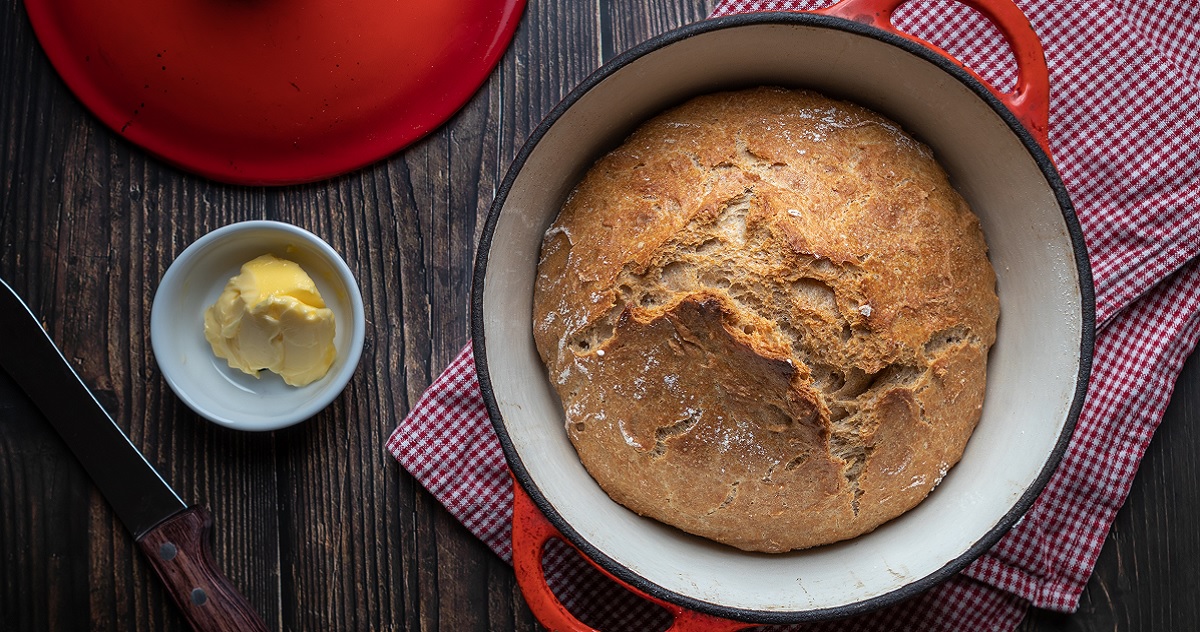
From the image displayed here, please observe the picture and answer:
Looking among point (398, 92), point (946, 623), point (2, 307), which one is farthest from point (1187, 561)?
point (2, 307)

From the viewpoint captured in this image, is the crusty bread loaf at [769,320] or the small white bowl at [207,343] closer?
the crusty bread loaf at [769,320]

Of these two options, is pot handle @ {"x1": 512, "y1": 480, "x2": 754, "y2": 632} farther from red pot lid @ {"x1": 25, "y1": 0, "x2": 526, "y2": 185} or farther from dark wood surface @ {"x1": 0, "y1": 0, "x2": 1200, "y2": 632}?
red pot lid @ {"x1": 25, "y1": 0, "x2": 526, "y2": 185}

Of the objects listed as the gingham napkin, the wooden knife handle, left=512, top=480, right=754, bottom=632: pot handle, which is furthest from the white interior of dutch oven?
the wooden knife handle

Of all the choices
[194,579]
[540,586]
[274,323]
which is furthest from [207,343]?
[540,586]

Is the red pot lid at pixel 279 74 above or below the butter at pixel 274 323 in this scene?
above

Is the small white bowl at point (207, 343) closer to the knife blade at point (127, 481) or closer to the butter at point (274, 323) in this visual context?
the butter at point (274, 323)

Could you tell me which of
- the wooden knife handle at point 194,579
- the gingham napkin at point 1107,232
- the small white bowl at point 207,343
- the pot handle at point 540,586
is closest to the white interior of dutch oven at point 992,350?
the pot handle at point 540,586

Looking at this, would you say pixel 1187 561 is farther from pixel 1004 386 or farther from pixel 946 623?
pixel 1004 386
